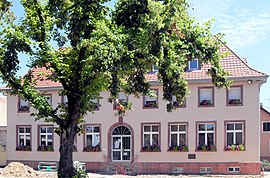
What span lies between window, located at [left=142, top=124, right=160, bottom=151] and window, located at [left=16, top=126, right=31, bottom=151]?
846 cm

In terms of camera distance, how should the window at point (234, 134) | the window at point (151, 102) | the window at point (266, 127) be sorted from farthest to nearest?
the window at point (266, 127)
the window at point (151, 102)
the window at point (234, 134)

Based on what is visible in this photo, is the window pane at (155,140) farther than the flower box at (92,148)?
No

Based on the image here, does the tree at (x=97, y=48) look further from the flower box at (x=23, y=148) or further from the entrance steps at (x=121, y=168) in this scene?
the flower box at (x=23, y=148)

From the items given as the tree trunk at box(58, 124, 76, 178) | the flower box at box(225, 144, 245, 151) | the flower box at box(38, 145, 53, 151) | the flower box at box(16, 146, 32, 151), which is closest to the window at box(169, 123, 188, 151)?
the flower box at box(225, 144, 245, 151)

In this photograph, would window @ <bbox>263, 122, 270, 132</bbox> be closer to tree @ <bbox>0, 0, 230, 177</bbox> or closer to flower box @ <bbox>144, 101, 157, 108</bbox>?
flower box @ <bbox>144, 101, 157, 108</bbox>

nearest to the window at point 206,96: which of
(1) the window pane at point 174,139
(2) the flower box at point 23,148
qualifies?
(1) the window pane at point 174,139

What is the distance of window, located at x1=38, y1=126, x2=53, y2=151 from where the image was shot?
30109 mm

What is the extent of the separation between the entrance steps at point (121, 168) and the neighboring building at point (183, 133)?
2.5 inches

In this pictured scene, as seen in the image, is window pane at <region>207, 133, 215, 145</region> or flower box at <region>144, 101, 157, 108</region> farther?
flower box at <region>144, 101, 157, 108</region>

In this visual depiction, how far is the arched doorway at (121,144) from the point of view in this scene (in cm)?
2847

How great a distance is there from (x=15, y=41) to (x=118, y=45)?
152 inches

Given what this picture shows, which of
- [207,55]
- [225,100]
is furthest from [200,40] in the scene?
[225,100]

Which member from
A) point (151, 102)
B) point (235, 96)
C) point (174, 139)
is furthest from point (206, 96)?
point (151, 102)

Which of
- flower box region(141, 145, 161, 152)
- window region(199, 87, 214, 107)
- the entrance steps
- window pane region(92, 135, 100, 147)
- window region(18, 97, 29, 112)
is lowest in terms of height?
the entrance steps
